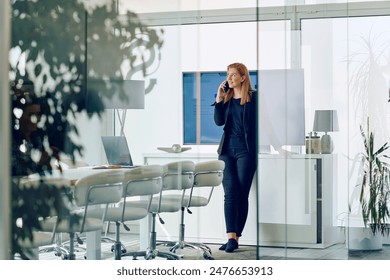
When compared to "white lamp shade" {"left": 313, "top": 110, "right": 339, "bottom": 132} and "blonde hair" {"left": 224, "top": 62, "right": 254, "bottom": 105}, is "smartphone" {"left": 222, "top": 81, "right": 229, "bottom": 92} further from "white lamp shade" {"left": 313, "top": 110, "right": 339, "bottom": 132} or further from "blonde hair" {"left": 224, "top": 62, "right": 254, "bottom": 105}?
"white lamp shade" {"left": 313, "top": 110, "right": 339, "bottom": 132}

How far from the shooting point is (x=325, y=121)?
776 cm

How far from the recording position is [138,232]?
722 cm

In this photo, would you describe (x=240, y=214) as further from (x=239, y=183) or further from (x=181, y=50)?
(x=181, y=50)

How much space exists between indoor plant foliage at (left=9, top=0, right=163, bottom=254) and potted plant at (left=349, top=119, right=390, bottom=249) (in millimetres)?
1620

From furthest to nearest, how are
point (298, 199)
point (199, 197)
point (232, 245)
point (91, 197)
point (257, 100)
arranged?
point (298, 199), point (257, 100), point (232, 245), point (199, 197), point (91, 197)

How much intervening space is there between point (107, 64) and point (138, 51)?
0.69 feet

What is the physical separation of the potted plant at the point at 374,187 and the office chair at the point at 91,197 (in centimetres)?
167

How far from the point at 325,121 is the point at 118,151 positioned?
1.46 meters

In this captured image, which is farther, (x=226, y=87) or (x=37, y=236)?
(x=226, y=87)

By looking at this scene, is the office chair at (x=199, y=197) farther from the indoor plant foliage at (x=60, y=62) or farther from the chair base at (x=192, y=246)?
the indoor plant foliage at (x=60, y=62)

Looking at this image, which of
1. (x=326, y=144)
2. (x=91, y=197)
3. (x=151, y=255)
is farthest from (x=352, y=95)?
(x=91, y=197)

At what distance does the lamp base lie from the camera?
775 cm

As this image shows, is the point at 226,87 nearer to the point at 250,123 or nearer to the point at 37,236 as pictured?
the point at 250,123

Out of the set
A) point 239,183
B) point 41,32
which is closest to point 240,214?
point 239,183
